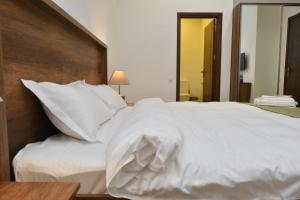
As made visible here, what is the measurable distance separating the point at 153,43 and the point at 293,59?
2.33m

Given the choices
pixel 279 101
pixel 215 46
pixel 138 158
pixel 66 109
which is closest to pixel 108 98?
pixel 66 109

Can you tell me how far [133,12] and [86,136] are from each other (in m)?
3.26

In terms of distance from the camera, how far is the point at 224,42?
4.06 meters

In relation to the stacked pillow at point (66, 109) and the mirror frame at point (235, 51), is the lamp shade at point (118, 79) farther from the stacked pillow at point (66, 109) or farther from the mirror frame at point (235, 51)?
the stacked pillow at point (66, 109)

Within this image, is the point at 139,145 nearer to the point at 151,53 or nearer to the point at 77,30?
the point at 77,30

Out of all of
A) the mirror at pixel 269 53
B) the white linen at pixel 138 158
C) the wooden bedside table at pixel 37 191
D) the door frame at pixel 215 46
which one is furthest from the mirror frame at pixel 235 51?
the wooden bedside table at pixel 37 191

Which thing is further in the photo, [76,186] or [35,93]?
[35,93]

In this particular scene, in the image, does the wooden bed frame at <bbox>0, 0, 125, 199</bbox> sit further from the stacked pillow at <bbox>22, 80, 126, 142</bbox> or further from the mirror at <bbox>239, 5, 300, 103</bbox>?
the mirror at <bbox>239, 5, 300, 103</bbox>

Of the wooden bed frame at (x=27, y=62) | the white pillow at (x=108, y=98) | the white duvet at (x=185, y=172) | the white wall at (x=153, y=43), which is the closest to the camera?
the white duvet at (x=185, y=172)

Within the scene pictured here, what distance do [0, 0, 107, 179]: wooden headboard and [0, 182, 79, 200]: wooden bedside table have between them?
302mm

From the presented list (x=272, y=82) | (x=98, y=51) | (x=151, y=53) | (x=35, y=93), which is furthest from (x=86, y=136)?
(x=272, y=82)

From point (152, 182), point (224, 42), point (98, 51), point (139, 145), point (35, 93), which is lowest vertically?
point (152, 182)

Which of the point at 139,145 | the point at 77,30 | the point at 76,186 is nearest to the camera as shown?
the point at 76,186

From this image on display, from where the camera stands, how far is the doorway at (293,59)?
12.6ft
